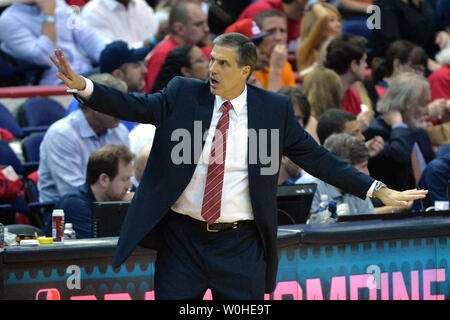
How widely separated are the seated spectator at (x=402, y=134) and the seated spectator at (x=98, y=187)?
2362mm

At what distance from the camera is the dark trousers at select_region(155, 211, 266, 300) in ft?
14.3

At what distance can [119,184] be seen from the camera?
20.1 ft

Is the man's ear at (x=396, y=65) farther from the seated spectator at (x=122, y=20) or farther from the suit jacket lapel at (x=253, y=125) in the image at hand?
the suit jacket lapel at (x=253, y=125)

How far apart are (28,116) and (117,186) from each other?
9.28 ft

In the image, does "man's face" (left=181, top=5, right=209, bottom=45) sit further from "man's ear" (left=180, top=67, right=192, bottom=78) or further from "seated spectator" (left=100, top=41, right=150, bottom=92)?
"man's ear" (left=180, top=67, right=192, bottom=78)

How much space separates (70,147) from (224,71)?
9.77 ft

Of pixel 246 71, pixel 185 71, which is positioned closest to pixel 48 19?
pixel 185 71

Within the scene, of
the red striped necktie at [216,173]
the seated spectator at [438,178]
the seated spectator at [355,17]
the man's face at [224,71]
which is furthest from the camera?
the seated spectator at [355,17]

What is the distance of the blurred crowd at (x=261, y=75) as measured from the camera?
6984mm

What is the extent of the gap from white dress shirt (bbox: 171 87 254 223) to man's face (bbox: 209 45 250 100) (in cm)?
15

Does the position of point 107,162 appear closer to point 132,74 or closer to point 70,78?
point 70,78

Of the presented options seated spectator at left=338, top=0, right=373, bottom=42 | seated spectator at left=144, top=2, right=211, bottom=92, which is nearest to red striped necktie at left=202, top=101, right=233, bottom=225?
seated spectator at left=144, top=2, right=211, bottom=92

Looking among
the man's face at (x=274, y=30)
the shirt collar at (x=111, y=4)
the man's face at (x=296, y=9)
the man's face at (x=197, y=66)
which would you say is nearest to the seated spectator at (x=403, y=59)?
the man's face at (x=274, y=30)
